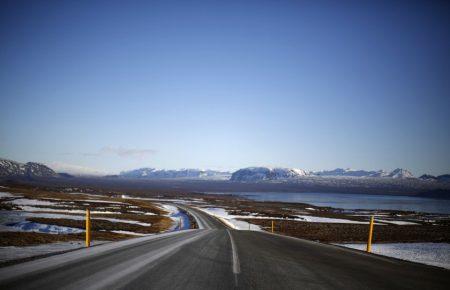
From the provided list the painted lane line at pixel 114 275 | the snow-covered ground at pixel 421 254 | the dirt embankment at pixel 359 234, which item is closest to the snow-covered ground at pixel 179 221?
the dirt embankment at pixel 359 234

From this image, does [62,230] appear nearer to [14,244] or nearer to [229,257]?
[14,244]

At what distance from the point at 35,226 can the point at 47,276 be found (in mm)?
21483

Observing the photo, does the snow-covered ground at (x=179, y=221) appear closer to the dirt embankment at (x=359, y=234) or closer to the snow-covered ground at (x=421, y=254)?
the dirt embankment at (x=359, y=234)

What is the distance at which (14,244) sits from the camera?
1246cm

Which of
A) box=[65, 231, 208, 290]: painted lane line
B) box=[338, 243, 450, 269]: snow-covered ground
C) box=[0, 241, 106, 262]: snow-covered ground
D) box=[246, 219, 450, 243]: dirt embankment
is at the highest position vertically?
box=[65, 231, 208, 290]: painted lane line

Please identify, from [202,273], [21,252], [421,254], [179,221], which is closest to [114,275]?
[202,273]

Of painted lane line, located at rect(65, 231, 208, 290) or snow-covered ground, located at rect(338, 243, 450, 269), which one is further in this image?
snow-covered ground, located at rect(338, 243, 450, 269)

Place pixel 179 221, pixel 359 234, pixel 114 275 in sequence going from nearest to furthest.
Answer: pixel 114 275 < pixel 359 234 < pixel 179 221

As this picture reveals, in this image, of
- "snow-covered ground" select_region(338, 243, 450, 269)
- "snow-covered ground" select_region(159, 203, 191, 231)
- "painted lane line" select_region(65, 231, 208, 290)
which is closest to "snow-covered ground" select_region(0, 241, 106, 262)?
"painted lane line" select_region(65, 231, 208, 290)

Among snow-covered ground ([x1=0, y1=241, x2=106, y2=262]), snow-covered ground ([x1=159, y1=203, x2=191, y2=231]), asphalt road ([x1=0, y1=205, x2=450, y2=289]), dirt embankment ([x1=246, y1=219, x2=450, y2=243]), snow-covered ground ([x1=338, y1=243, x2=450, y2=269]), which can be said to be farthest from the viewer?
snow-covered ground ([x1=159, y1=203, x2=191, y2=231])

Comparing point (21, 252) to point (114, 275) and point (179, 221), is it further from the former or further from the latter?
point (179, 221)

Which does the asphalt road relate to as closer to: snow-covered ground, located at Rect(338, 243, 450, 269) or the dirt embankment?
snow-covered ground, located at Rect(338, 243, 450, 269)

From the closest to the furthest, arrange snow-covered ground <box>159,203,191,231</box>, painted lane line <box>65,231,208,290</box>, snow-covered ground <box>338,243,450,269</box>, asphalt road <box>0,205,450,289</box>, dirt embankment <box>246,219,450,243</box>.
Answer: painted lane line <box>65,231,208,290</box> → asphalt road <box>0,205,450,289</box> → snow-covered ground <box>338,243,450,269</box> → dirt embankment <box>246,219,450,243</box> → snow-covered ground <box>159,203,191,231</box>

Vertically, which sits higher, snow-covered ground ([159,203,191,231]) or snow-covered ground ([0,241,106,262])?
→ snow-covered ground ([0,241,106,262])
